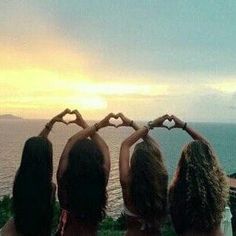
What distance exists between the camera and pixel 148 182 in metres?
5.05

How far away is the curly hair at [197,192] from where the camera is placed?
197 inches

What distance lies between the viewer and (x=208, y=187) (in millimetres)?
5055

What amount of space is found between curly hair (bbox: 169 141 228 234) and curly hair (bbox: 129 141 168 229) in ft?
0.36

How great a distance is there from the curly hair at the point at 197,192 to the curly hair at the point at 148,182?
0.36ft

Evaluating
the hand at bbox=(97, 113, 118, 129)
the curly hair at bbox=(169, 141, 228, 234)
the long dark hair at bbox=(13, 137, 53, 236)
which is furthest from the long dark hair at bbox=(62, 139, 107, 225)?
the curly hair at bbox=(169, 141, 228, 234)

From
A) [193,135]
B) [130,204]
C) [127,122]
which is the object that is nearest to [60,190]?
[130,204]

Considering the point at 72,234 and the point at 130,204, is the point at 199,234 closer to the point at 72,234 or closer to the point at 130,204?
the point at 130,204

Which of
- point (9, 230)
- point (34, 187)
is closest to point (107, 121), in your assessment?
point (34, 187)

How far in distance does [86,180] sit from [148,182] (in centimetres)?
52

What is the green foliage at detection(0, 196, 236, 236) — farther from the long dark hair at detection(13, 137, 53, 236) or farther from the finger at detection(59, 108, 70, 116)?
the finger at detection(59, 108, 70, 116)

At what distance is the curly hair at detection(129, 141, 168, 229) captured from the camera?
504 cm

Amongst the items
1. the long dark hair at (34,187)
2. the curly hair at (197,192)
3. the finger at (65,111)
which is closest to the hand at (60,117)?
the finger at (65,111)

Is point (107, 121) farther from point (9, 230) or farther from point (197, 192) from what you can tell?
point (9, 230)

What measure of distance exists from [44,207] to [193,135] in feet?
4.91
